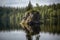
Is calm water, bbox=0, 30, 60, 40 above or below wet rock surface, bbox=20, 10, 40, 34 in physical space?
below

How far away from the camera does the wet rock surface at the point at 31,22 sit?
7.66ft

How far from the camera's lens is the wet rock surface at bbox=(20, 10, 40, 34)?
2.33m

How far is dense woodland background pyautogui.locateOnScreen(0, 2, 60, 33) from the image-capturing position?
2314 mm

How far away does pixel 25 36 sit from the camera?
2.35 metres

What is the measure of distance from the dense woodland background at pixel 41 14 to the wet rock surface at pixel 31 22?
5 centimetres

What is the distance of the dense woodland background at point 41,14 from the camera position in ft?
7.59

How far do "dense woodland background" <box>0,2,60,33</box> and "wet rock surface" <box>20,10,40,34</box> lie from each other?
0.17 ft

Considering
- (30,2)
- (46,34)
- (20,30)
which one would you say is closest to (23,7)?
(30,2)

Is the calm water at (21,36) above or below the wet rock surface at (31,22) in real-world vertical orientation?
below

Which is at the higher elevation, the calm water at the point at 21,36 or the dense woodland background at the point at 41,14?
the dense woodland background at the point at 41,14

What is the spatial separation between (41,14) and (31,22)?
18cm

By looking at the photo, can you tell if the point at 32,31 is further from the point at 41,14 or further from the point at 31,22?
the point at 41,14

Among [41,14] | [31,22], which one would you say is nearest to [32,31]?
[31,22]

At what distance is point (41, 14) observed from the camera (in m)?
2.34
